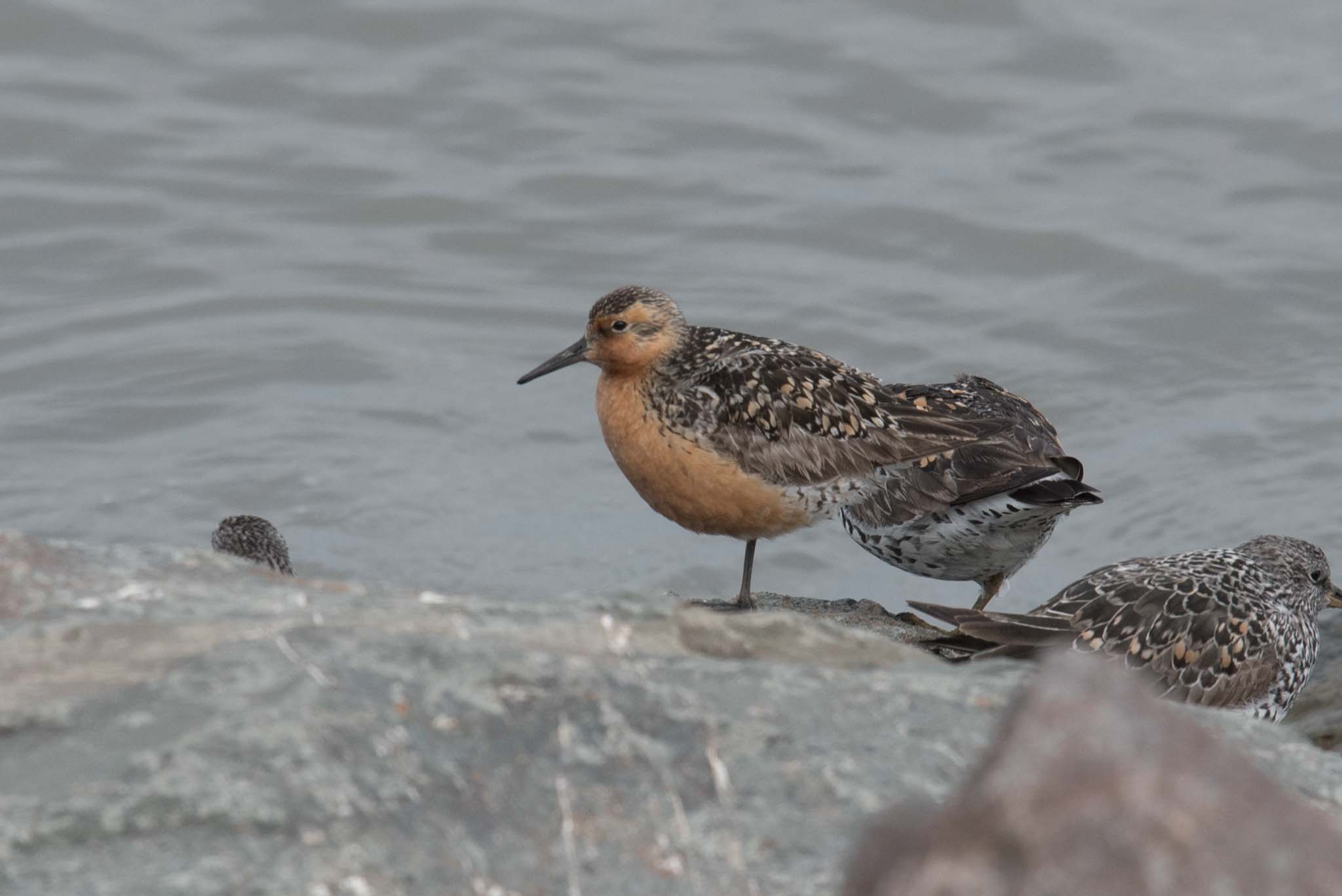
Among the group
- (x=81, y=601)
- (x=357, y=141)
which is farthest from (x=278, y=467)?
(x=81, y=601)

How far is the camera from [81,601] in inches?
155

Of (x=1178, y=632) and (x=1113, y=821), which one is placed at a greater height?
(x=1113, y=821)

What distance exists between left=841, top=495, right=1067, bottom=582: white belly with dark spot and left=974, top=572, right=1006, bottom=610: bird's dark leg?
5.0 inches

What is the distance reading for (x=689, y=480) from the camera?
7.94 m

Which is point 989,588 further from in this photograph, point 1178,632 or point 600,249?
point 600,249

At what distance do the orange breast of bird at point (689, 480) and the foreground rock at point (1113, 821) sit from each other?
222 inches

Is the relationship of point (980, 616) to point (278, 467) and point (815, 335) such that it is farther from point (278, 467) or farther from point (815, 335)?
point (815, 335)

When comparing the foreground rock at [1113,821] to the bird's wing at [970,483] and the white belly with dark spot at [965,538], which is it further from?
the white belly with dark spot at [965,538]

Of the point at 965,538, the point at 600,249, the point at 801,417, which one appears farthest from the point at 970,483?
the point at 600,249

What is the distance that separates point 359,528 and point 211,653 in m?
7.79

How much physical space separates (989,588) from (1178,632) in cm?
205

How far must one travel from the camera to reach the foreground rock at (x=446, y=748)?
308cm

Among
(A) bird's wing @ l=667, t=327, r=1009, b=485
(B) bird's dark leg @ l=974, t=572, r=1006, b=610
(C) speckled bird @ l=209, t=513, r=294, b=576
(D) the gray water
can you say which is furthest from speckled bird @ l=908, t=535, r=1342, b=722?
(D) the gray water

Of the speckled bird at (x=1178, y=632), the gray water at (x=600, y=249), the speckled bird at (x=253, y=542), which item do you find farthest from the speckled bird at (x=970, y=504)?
the speckled bird at (x=253, y=542)
